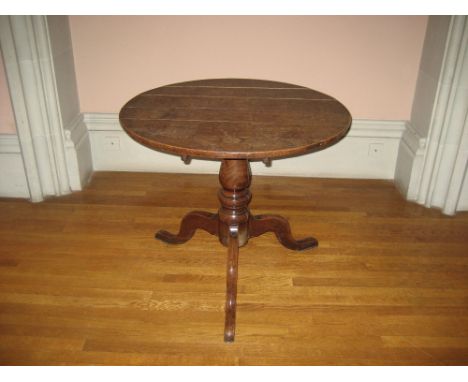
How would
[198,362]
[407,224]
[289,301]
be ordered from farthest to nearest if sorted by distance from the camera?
[407,224], [289,301], [198,362]

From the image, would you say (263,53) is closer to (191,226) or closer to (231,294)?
(191,226)

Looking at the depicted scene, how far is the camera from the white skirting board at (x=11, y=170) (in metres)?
2.50

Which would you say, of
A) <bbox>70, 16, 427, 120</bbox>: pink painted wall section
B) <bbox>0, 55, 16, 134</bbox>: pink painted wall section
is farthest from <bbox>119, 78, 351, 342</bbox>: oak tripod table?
<bbox>0, 55, 16, 134</bbox>: pink painted wall section

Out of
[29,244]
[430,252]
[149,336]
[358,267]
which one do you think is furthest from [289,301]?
[29,244]

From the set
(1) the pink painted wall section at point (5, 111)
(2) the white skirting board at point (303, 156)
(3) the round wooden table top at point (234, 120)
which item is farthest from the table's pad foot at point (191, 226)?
(1) the pink painted wall section at point (5, 111)

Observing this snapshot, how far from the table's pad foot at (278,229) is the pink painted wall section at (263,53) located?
0.96 metres

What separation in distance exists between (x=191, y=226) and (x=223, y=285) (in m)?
0.38

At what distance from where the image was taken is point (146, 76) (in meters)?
2.62

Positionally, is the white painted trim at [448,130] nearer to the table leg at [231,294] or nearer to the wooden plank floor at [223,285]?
the wooden plank floor at [223,285]

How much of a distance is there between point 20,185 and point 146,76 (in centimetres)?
103

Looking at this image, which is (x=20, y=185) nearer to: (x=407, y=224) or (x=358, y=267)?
(x=358, y=267)

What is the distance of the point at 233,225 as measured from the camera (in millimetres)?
1874

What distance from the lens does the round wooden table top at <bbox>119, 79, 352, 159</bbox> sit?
147 cm

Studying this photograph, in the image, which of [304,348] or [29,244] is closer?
[304,348]
